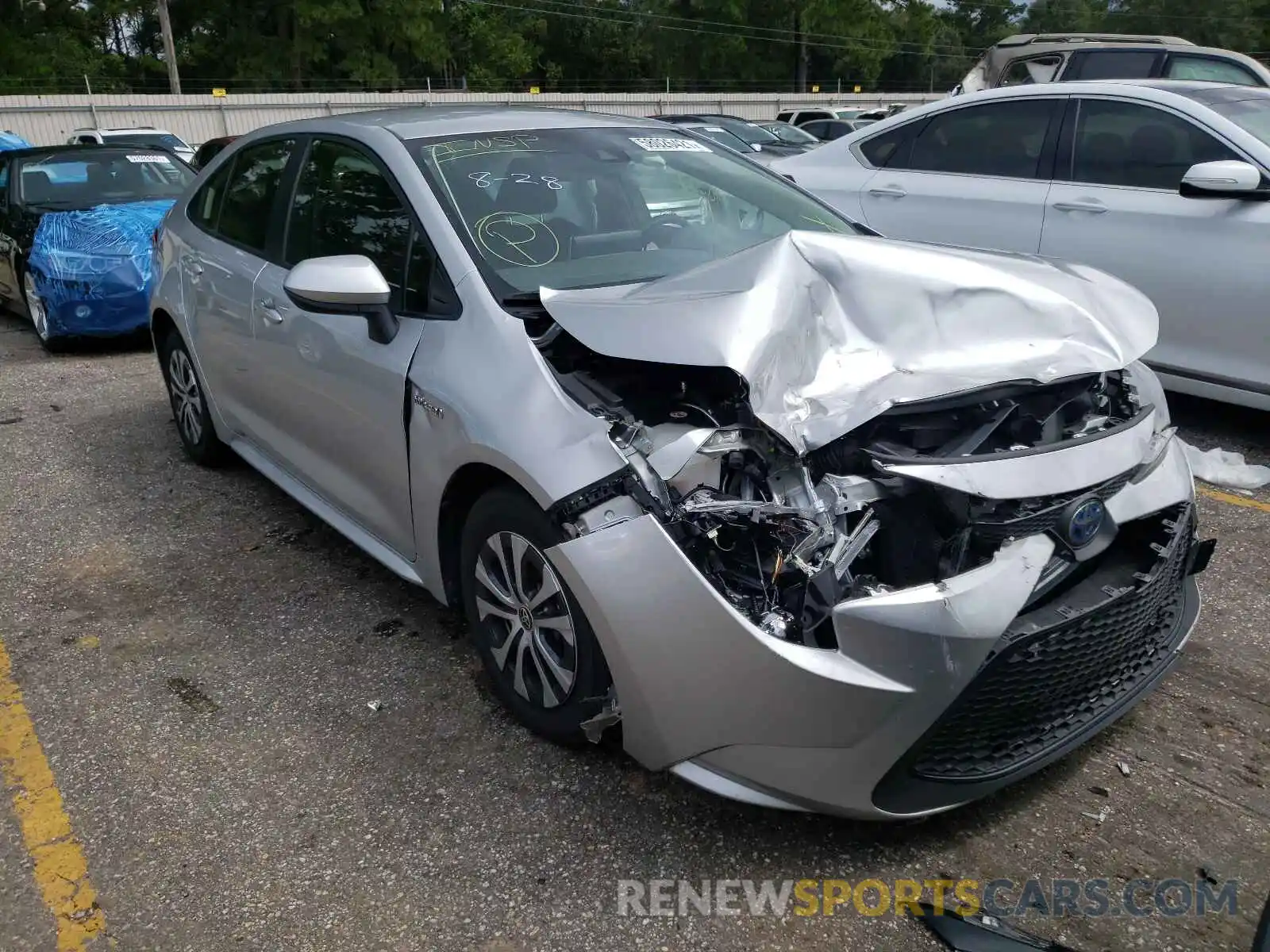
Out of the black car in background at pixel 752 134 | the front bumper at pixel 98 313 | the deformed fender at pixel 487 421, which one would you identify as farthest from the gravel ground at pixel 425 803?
the black car in background at pixel 752 134

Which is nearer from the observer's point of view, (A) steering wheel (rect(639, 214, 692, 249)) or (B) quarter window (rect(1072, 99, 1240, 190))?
(A) steering wheel (rect(639, 214, 692, 249))

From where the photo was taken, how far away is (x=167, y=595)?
12.6ft

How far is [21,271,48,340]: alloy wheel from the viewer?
7793 millimetres

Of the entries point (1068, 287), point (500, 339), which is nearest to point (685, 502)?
point (500, 339)

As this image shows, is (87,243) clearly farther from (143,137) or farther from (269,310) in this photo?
(143,137)

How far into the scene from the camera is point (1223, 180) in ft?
14.4

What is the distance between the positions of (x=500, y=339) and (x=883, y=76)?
227 ft

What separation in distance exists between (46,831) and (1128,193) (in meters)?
5.06

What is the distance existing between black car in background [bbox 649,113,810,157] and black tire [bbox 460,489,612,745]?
539 inches

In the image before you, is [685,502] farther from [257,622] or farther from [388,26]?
[388,26]

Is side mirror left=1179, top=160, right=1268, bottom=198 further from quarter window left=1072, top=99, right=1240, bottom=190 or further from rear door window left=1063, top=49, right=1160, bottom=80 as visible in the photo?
rear door window left=1063, top=49, right=1160, bottom=80

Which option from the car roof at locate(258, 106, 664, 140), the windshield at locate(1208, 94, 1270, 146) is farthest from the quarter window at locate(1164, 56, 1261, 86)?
the car roof at locate(258, 106, 664, 140)

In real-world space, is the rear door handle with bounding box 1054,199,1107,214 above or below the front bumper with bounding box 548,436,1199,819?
above

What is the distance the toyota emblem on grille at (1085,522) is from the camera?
7.42 feet
